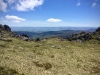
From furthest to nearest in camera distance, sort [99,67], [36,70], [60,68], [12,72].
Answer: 1. [99,67]
2. [60,68]
3. [36,70]
4. [12,72]

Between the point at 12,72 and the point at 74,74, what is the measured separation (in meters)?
13.6

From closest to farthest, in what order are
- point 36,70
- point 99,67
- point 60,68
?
point 36,70, point 60,68, point 99,67

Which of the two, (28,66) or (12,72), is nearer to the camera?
(12,72)

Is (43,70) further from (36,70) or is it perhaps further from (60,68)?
(60,68)

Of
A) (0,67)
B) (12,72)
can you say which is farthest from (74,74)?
(0,67)

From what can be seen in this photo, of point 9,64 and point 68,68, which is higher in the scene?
point 9,64

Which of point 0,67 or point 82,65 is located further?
point 82,65

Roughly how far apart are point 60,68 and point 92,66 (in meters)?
9.59

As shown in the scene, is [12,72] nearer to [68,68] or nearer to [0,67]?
[0,67]

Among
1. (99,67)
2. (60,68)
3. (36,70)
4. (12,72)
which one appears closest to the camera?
(12,72)

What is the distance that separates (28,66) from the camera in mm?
28953

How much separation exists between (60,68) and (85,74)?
6058mm

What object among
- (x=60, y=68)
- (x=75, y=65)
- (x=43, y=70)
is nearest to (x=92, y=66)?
(x=75, y=65)

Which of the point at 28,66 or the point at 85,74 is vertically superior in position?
the point at 28,66
